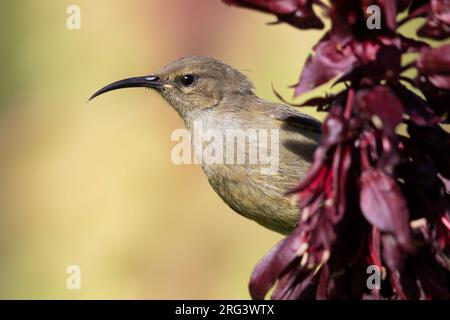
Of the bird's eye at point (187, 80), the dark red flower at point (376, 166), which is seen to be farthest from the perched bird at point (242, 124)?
the dark red flower at point (376, 166)

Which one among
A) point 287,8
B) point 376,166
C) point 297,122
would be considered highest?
point 287,8

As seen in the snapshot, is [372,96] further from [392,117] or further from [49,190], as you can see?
[49,190]

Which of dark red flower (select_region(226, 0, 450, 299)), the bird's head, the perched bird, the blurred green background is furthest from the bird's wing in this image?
the blurred green background

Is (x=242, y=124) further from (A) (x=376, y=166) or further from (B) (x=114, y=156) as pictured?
(B) (x=114, y=156)

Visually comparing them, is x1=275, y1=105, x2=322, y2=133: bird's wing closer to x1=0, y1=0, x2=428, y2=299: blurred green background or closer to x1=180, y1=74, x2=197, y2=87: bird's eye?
x1=180, y1=74, x2=197, y2=87: bird's eye

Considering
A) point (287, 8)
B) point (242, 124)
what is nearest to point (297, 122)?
point (242, 124)

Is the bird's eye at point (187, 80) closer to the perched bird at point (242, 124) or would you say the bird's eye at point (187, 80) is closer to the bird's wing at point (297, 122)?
the perched bird at point (242, 124)

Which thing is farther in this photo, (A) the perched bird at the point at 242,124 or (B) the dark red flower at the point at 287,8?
(A) the perched bird at the point at 242,124
